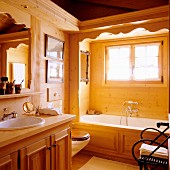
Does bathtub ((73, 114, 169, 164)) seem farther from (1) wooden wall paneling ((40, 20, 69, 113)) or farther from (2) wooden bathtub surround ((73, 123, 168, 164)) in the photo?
(1) wooden wall paneling ((40, 20, 69, 113))

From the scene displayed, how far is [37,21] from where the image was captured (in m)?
2.48

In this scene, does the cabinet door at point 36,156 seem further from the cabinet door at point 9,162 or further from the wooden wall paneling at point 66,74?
the wooden wall paneling at point 66,74

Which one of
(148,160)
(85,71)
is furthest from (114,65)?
(148,160)

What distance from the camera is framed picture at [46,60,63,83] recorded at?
2.78 metres

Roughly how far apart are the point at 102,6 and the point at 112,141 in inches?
97.4

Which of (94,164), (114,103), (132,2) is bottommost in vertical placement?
(94,164)

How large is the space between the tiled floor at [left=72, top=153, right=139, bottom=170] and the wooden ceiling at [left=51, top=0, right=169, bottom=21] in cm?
258

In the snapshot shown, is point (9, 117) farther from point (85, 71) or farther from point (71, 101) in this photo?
point (85, 71)

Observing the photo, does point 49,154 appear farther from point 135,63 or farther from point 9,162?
point 135,63

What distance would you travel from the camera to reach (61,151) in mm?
1872

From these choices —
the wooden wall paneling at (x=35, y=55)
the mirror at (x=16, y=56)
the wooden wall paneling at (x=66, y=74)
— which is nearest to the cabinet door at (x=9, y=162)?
the mirror at (x=16, y=56)

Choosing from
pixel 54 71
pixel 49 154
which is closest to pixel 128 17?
pixel 54 71

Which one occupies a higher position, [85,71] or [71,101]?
[85,71]

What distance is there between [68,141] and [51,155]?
315 mm
